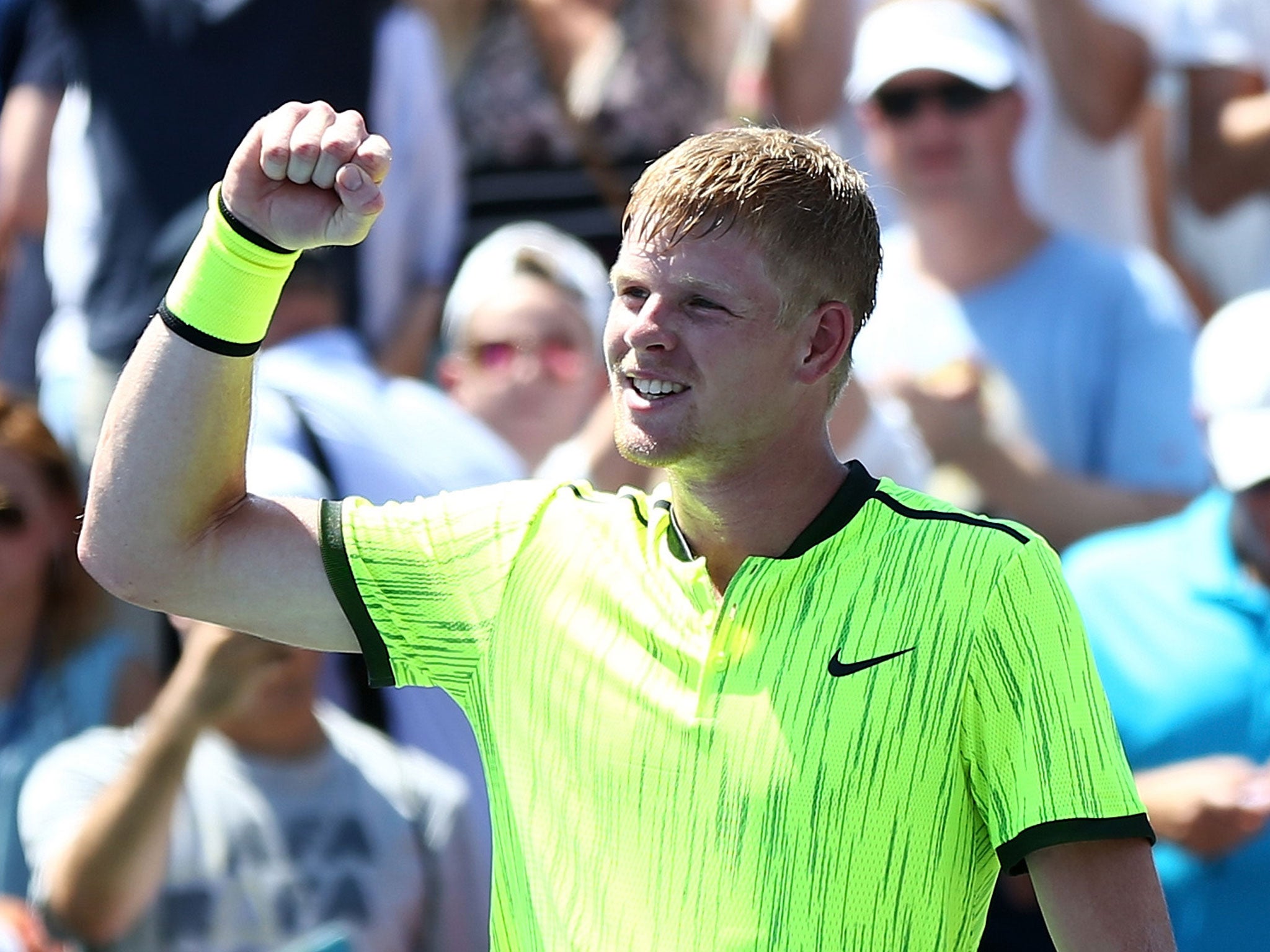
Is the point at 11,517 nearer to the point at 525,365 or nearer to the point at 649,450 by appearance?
the point at 525,365

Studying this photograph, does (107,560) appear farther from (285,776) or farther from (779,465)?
(285,776)

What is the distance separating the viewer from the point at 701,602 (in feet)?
6.90

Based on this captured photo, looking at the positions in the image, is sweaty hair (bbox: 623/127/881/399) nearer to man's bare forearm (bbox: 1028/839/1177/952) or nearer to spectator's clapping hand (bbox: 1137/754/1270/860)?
man's bare forearm (bbox: 1028/839/1177/952)

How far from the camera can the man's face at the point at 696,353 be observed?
80.7 inches

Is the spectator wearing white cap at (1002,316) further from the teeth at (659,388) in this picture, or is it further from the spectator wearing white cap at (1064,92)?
the teeth at (659,388)

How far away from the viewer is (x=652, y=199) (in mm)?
2090

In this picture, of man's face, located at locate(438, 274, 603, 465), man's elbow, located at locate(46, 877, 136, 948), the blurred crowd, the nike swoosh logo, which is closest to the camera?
the nike swoosh logo

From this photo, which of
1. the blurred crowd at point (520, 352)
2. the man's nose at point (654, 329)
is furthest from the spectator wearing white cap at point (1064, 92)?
the man's nose at point (654, 329)

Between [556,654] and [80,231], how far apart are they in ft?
8.79

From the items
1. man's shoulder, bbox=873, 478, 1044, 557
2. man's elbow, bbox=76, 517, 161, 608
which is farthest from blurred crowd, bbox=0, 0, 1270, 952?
man's shoulder, bbox=873, 478, 1044, 557

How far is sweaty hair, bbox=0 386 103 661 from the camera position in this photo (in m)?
3.83

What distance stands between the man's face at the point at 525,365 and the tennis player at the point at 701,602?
221 centimetres

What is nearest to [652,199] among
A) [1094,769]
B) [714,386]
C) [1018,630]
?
[714,386]

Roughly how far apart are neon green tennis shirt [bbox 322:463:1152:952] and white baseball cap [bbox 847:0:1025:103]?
242 cm
